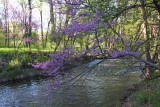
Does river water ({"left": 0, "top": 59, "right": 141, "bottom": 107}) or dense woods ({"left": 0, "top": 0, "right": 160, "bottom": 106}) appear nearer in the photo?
dense woods ({"left": 0, "top": 0, "right": 160, "bottom": 106})

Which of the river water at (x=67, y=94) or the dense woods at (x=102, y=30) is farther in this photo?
the river water at (x=67, y=94)

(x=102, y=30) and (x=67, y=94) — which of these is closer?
(x=102, y=30)

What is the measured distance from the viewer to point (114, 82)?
22.2m

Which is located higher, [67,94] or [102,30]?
[102,30]

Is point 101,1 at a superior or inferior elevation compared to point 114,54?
superior

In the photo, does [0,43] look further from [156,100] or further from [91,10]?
[91,10]

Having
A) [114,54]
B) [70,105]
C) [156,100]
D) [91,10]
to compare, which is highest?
[91,10]

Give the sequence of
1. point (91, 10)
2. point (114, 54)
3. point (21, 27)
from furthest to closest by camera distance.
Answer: point (21, 27) < point (91, 10) < point (114, 54)

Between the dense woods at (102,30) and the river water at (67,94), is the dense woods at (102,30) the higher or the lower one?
the higher one

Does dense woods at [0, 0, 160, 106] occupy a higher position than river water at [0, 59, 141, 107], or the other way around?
dense woods at [0, 0, 160, 106]

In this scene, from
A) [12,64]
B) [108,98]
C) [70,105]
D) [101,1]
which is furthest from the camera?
[12,64]

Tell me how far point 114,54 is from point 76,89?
558 inches

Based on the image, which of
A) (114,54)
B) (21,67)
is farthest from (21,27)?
(114,54)

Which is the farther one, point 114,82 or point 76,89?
point 114,82
